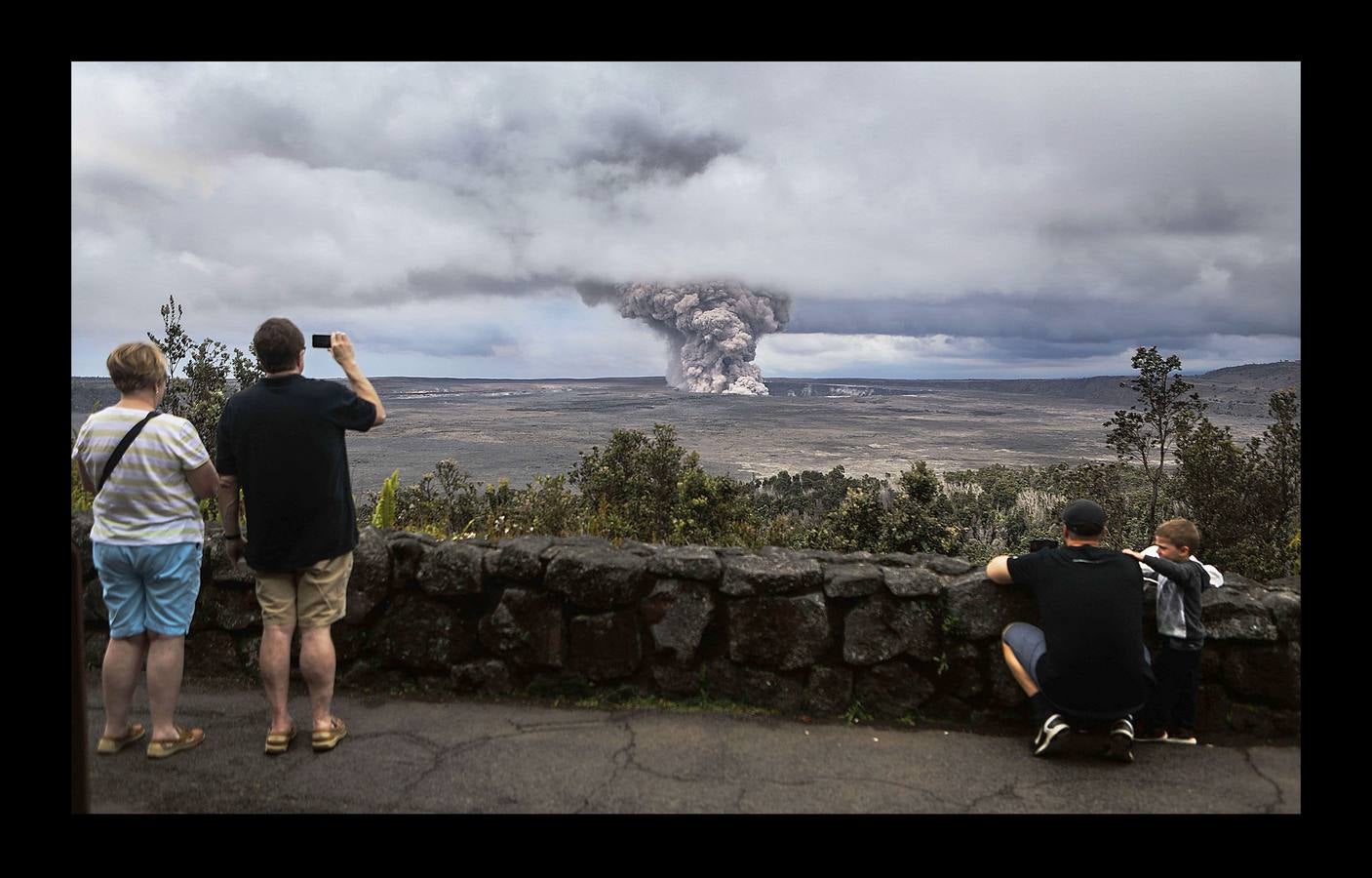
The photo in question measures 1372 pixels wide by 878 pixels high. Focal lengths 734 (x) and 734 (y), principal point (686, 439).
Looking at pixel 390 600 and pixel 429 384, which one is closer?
pixel 390 600

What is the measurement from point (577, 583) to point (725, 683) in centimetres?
97

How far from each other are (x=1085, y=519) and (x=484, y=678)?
322 cm

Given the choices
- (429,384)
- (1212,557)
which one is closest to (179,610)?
(1212,557)

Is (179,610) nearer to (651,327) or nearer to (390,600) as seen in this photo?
(390,600)

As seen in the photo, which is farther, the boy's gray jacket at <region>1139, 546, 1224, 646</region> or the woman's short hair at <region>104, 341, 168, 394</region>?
the boy's gray jacket at <region>1139, 546, 1224, 646</region>

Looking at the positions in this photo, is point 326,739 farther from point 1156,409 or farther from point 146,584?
point 1156,409

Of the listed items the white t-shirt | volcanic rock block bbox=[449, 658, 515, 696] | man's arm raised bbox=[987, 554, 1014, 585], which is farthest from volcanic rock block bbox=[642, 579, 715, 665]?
the white t-shirt

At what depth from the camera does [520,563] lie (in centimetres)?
408

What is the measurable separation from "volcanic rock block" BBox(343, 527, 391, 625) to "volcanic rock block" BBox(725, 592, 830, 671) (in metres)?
1.97

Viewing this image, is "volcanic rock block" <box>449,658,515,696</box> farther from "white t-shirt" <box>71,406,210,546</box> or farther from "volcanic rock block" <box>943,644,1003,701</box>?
"volcanic rock block" <box>943,644,1003,701</box>

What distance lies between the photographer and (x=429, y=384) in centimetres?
16962

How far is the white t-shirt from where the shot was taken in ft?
10.4

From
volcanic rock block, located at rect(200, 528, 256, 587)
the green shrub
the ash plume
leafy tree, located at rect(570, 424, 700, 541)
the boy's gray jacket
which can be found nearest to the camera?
the boy's gray jacket

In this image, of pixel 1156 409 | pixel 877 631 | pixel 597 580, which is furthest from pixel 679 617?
pixel 1156 409
